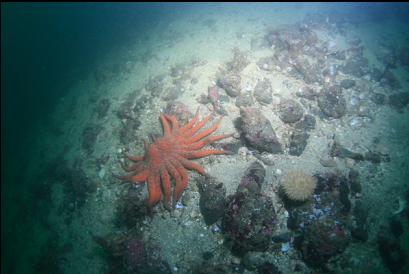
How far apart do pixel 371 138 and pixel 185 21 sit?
405 inches

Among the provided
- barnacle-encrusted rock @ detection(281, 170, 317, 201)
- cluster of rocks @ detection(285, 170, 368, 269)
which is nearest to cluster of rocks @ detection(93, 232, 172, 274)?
cluster of rocks @ detection(285, 170, 368, 269)

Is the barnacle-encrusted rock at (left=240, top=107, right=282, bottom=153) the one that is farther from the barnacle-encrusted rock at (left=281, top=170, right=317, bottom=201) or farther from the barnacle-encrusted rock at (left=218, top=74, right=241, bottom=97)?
the barnacle-encrusted rock at (left=218, top=74, right=241, bottom=97)

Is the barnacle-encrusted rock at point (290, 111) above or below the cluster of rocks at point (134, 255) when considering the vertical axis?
above

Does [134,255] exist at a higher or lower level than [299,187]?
lower

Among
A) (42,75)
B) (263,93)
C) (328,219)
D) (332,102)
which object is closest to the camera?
(328,219)

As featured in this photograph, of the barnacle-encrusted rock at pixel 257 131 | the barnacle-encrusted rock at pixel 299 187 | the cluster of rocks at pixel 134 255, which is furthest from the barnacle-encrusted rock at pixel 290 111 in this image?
the cluster of rocks at pixel 134 255

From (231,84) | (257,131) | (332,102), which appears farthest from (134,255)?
(332,102)

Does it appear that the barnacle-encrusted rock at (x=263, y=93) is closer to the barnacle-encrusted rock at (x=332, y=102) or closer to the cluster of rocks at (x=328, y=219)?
the barnacle-encrusted rock at (x=332, y=102)

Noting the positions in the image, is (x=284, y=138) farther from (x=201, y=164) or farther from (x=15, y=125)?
(x=15, y=125)

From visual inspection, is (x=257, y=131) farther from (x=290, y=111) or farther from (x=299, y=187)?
(x=299, y=187)

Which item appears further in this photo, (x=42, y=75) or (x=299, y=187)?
(x=42, y=75)

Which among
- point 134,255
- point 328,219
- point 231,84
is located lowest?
point 134,255

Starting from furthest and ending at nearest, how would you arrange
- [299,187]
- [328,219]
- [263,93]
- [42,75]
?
[42,75] < [263,93] < [299,187] < [328,219]

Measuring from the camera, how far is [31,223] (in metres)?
8.88
